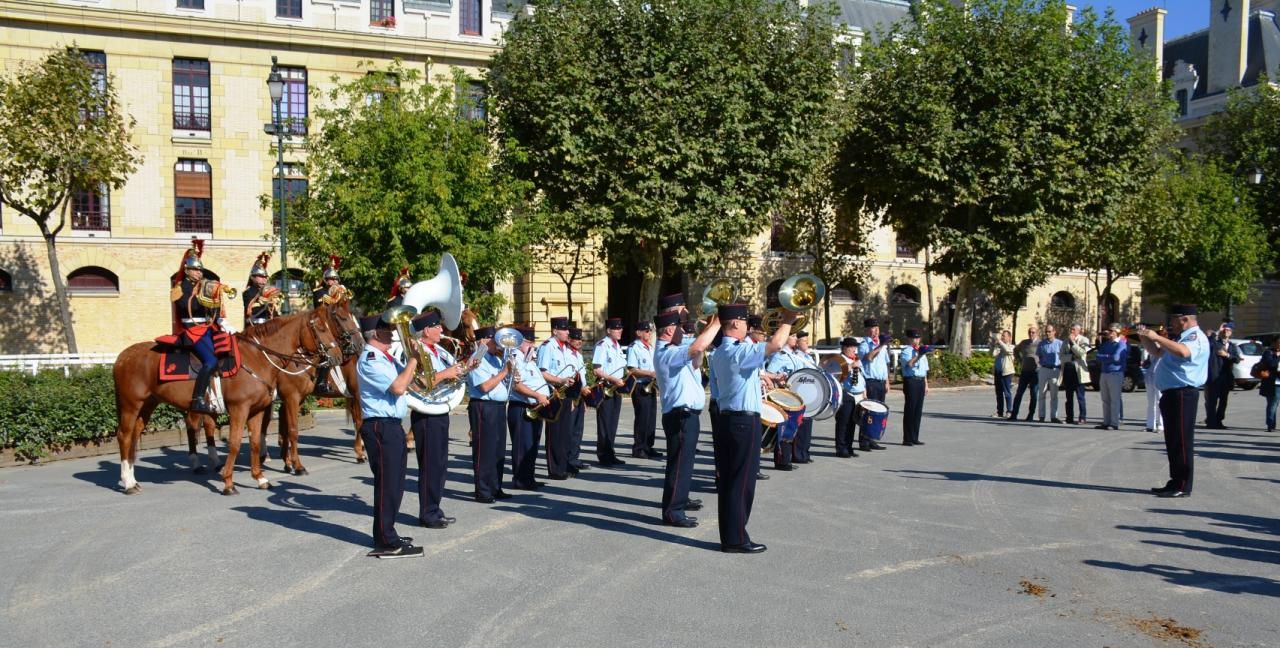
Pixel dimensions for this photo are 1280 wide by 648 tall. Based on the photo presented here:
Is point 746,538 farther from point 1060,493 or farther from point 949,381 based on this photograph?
point 949,381

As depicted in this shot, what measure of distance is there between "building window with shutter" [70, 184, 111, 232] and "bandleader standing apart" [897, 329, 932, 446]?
1064 inches

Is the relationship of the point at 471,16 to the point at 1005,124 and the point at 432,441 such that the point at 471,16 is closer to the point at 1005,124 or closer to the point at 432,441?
the point at 1005,124

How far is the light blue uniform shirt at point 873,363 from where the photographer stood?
50.2 feet

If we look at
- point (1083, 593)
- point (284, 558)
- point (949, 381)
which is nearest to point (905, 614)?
point (1083, 593)

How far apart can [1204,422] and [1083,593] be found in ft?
49.9

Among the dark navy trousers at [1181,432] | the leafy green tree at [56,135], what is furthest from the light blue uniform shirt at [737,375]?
the leafy green tree at [56,135]

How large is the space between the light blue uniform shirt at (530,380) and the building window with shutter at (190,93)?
86.1ft

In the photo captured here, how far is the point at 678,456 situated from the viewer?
30.2 feet

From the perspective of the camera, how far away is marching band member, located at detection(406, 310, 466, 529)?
870 centimetres

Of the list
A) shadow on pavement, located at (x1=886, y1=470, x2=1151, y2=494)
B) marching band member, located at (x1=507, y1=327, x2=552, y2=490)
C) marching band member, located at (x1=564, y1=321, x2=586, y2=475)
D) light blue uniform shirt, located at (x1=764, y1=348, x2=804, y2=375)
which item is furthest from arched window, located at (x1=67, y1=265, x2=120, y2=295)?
shadow on pavement, located at (x1=886, y1=470, x2=1151, y2=494)

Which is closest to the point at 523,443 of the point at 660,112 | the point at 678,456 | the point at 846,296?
the point at 678,456

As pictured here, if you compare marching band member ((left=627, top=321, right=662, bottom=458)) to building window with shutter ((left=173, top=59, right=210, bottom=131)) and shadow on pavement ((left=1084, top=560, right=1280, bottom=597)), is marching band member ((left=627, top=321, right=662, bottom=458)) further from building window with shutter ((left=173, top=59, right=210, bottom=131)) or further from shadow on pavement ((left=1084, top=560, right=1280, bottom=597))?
building window with shutter ((left=173, top=59, right=210, bottom=131))

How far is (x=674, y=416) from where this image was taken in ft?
30.3

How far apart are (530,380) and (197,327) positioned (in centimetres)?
398
